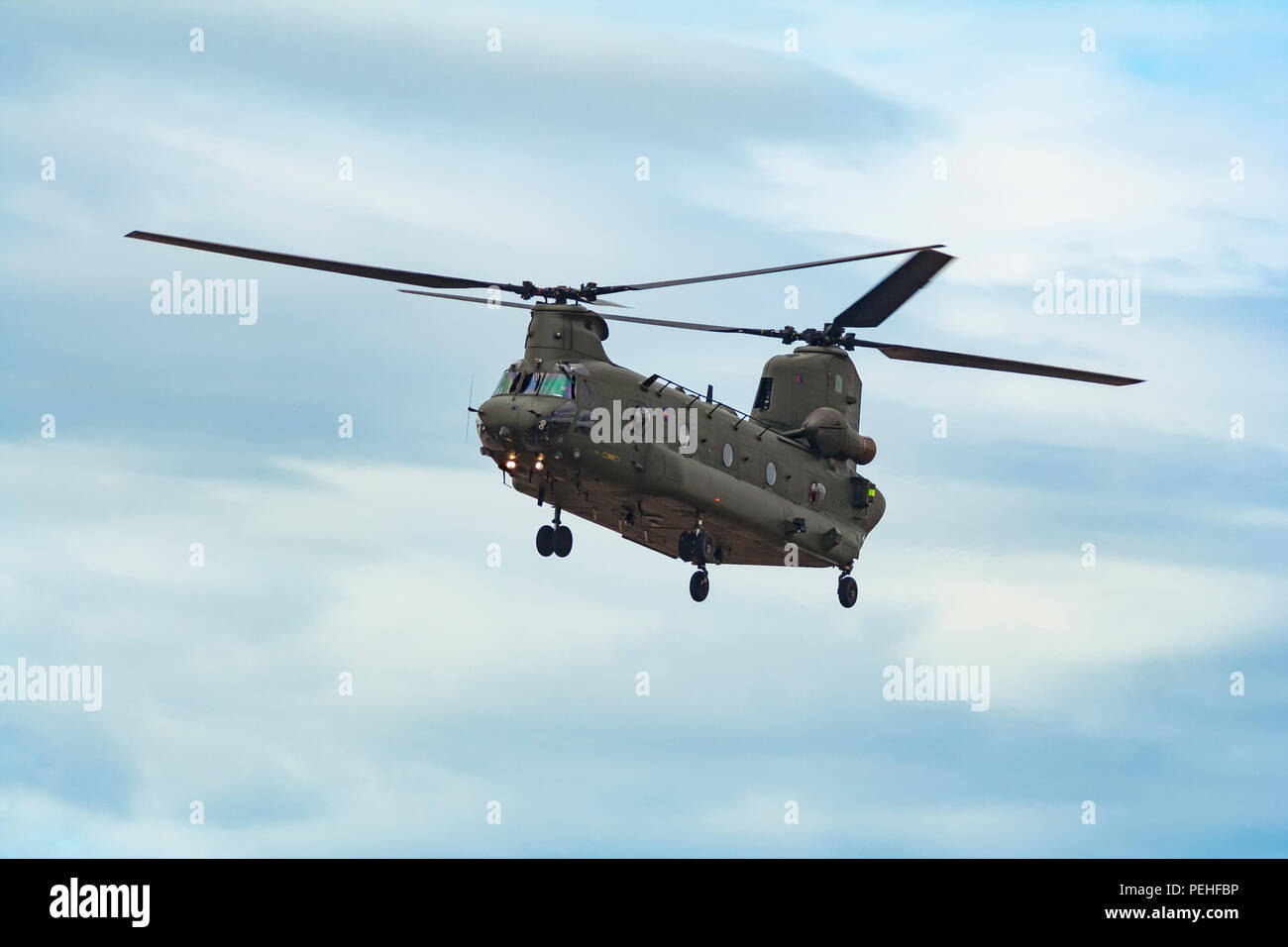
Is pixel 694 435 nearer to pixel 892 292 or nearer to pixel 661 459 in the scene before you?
pixel 661 459

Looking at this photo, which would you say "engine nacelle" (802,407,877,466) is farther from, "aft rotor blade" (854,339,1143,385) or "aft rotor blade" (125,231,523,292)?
"aft rotor blade" (125,231,523,292)

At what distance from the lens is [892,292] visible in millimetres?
68062

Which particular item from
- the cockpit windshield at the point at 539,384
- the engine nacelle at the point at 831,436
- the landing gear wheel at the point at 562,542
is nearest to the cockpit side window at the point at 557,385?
the cockpit windshield at the point at 539,384

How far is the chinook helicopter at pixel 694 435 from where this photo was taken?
5831 cm

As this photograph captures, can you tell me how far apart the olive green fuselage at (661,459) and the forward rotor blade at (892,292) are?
87.3 inches

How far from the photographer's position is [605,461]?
193 feet

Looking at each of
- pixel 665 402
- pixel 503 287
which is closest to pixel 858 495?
pixel 665 402

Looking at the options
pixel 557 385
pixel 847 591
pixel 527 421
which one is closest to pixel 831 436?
pixel 847 591

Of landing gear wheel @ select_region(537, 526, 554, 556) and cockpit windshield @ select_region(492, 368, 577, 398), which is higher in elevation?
cockpit windshield @ select_region(492, 368, 577, 398)

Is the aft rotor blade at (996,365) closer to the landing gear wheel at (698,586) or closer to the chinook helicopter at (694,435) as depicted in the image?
the chinook helicopter at (694,435)

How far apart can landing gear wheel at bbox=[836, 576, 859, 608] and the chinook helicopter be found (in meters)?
0.06

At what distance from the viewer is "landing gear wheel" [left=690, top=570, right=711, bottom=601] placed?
6181 cm

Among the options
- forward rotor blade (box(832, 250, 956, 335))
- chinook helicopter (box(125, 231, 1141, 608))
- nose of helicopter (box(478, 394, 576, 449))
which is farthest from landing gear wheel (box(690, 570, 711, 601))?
forward rotor blade (box(832, 250, 956, 335))

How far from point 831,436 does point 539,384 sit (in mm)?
12245
